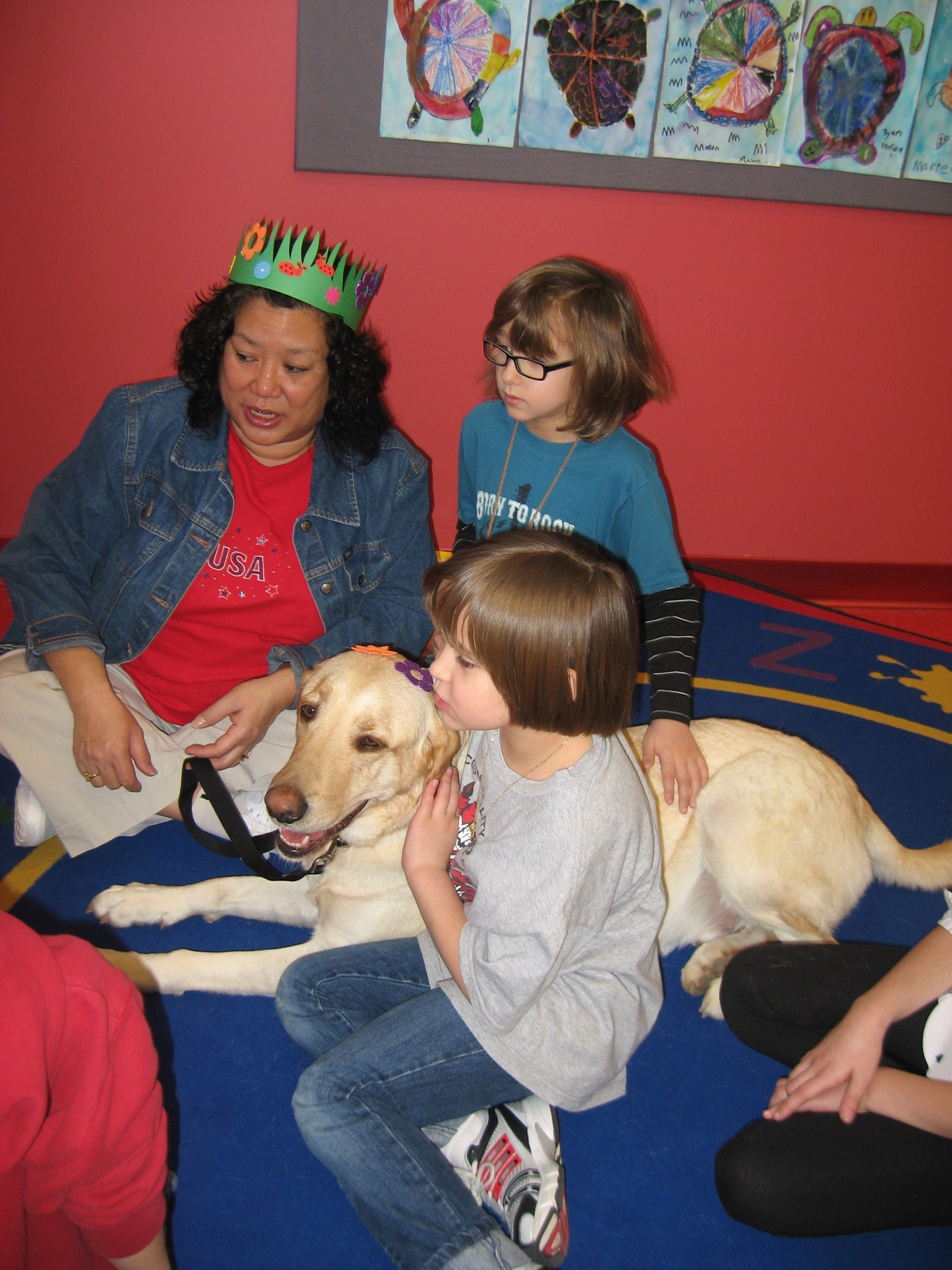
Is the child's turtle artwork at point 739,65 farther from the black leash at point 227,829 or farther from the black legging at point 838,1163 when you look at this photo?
the black legging at point 838,1163

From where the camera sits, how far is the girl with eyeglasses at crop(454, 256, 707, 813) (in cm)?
192

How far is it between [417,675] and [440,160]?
2.44 m

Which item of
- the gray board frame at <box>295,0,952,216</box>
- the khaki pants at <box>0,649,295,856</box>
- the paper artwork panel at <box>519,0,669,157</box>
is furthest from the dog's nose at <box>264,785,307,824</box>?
the paper artwork panel at <box>519,0,669,157</box>

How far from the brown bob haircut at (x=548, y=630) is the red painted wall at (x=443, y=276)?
2.48 meters

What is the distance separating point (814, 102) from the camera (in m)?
3.26

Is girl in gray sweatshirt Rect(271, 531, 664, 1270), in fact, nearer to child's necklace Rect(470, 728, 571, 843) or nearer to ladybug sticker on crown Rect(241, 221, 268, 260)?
child's necklace Rect(470, 728, 571, 843)

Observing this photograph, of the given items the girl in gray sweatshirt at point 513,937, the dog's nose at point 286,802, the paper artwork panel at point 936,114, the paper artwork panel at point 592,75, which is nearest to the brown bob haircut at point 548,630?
the girl in gray sweatshirt at point 513,937

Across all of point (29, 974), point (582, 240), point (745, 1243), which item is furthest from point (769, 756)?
point (582, 240)

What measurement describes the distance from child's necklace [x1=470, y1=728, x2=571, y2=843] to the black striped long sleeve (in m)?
0.53

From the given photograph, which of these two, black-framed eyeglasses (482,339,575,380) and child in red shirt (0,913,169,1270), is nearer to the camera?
child in red shirt (0,913,169,1270)

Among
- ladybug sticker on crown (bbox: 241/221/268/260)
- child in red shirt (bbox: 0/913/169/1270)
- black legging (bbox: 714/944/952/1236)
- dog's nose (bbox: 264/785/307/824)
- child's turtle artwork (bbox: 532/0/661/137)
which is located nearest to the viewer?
Answer: child in red shirt (bbox: 0/913/169/1270)

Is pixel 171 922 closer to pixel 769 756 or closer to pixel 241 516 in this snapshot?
pixel 241 516

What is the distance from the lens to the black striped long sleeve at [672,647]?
6.19 ft

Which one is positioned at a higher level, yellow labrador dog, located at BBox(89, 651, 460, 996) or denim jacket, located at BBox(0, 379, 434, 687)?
denim jacket, located at BBox(0, 379, 434, 687)
